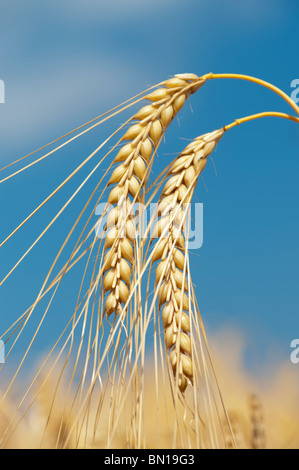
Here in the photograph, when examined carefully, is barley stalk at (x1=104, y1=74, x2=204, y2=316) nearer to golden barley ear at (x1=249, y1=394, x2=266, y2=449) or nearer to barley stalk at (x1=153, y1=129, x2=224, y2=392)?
barley stalk at (x1=153, y1=129, x2=224, y2=392)

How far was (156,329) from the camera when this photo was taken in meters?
0.55

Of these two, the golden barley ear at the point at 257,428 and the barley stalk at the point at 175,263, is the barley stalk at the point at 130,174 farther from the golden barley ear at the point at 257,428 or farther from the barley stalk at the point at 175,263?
the golden barley ear at the point at 257,428

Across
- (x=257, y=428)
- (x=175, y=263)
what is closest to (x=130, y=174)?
(x=175, y=263)

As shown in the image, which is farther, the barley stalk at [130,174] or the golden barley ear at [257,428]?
the golden barley ear at [257,428]

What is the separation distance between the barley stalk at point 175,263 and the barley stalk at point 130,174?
4cm

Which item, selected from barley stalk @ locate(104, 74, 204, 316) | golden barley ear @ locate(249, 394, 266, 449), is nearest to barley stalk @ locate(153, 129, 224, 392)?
barley stalk @ locate(104, 74, 204, 316)

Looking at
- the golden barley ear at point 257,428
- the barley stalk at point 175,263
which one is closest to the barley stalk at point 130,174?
the barley stalk at point 175,263

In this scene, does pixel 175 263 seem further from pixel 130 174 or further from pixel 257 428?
pixel 257 428

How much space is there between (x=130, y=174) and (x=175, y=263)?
14 cm

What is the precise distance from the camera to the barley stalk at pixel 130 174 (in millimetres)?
572

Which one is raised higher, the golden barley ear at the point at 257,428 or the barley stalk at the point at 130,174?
the barley stalk at the point at 130,174

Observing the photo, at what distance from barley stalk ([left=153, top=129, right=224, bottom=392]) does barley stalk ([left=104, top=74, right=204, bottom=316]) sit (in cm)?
4

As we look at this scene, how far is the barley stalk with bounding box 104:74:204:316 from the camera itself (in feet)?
1.88
